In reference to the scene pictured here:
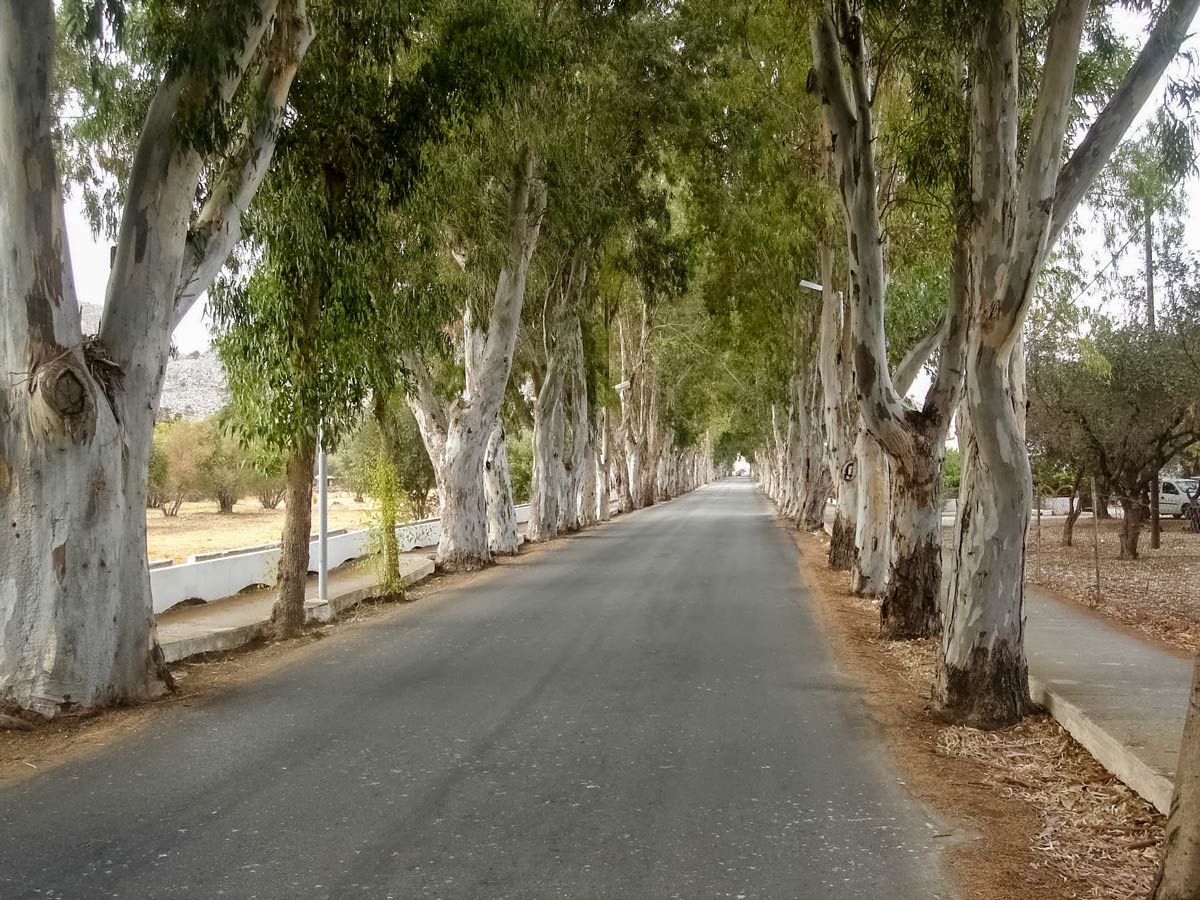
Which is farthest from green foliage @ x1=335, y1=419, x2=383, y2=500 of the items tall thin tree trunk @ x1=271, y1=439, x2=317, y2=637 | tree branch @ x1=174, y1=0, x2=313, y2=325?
tree branch @ x1=174, y1=0, x2=313, y2=325

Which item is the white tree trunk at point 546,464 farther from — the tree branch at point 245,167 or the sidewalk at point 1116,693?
the tree branch at point 245,167

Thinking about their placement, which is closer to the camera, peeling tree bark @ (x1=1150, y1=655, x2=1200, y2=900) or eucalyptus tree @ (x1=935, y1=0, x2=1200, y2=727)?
peeling tree bark @ (x1=1150, y1=655, x2=1200, y2=900)

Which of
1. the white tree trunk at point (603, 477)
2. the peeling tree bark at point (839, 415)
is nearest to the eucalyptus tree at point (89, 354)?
the peeling tree bark at point (839, 415)

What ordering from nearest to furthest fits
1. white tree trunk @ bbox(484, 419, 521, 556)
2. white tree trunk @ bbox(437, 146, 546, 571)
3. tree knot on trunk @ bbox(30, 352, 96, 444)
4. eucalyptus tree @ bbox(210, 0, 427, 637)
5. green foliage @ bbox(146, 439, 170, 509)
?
tree knot on trunk @ bbox(30, 352, 96, 444)
eucalyptus tree @ bbox(210, 0, 427, 637)
white tree trunk @ bbox(437, 146, 546, 571)
white tree trunk @ bbox(484, 419, 521, 556)
green foliage @ bbox(146, 439, 170, 509)

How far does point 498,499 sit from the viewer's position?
26453mm

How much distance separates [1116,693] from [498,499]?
1834 cm

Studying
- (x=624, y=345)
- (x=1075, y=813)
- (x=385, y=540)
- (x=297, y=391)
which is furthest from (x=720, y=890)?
(x=624, y=345)

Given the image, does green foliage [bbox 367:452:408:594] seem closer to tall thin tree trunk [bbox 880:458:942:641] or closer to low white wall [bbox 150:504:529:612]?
low white wall [bbox 150:504:529:612]

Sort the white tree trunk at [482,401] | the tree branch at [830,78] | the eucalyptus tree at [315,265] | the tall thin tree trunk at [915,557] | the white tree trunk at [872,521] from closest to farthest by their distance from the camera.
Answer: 1. the tree branch at [830,78]
2. the eucalyptus tree at [315,265]
3. the tall thin tree trunk at [915,557]
4. the white tree trunk at [872,521]
5. the white tree trunk at [482,401]

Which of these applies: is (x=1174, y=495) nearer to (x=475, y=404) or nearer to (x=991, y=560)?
(x=475, y=404)

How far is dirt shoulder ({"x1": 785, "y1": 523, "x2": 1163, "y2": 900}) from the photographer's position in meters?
5.48

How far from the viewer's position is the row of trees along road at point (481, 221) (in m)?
8.82

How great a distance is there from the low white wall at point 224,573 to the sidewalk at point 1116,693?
8.70 m

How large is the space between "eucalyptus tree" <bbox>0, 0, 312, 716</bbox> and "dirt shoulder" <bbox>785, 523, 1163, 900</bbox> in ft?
20.2
